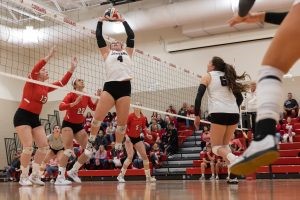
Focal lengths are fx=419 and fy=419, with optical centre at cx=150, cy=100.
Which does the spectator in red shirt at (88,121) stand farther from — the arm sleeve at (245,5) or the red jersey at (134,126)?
A: the arm sleeve at (245,5)

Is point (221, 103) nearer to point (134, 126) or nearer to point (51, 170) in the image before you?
point (134, 126)

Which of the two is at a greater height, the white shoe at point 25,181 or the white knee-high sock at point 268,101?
the white knee-high sock at point 268,101

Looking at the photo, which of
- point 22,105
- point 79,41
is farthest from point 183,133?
point 22,105

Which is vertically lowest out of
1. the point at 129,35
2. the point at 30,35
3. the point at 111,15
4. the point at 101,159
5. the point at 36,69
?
the point at 101,159

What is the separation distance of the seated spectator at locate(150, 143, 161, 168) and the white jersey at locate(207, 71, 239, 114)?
9.06 meters

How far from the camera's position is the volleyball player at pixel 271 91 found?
225 centimetres

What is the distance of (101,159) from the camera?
53.1 feet

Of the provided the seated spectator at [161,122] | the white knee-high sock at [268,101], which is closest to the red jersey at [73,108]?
the white knee-high sock at [268,101]

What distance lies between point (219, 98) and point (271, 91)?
4353 millimetres

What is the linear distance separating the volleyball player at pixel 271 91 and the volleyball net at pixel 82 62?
577 inches

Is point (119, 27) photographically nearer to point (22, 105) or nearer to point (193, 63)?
point (193, 63)

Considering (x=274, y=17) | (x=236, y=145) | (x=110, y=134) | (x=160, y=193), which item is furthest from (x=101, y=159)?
(x=274, y=17)

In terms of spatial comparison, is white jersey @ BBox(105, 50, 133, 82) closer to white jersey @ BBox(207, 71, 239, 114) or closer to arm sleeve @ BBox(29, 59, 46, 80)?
white jersey @ BBox(207, 71, 239, 114)

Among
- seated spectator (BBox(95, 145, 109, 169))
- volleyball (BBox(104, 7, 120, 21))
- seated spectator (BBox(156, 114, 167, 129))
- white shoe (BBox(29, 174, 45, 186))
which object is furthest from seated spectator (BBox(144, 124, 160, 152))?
volleyball (BBox(104, 7, 120, 21))
